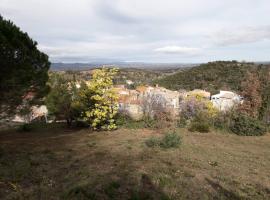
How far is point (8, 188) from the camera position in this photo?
8281mm

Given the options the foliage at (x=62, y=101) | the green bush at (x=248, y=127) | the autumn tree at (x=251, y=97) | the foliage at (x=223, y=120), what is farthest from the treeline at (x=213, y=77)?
the foliage at (x=62, y=101)

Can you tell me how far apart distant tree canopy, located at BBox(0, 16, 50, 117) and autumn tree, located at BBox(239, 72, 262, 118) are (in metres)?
21.0

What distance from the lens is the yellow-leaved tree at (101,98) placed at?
24.1 m

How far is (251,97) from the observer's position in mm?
30328

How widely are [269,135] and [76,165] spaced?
18503 mm

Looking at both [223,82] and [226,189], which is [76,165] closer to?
[226,189]

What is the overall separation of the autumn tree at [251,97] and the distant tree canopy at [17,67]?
828 inches

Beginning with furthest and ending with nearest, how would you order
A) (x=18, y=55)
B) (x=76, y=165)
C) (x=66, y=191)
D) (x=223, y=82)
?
(x=223, y=82)
(x=18, y=55)
(x=76, y=165)
(x=66, y=191)

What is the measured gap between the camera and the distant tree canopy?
39.2ft

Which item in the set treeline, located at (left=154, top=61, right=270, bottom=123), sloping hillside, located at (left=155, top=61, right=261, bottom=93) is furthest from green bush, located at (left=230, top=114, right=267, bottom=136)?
sloping hillside, located at (left=155, top=61, right=261, bottom=93)

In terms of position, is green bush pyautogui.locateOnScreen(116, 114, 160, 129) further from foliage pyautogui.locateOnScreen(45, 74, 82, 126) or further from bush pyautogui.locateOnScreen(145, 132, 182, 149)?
bush pyautogui.locateOnScreen(145, 132, 182, 149)

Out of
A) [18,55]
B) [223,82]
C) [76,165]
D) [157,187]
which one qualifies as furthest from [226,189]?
[223,82]

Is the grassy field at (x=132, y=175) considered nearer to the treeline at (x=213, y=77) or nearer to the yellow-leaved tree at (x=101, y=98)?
the yellow-leaved tree at (x=101, y=98)

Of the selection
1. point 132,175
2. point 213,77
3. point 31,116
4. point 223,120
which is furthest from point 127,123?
point 213,77
